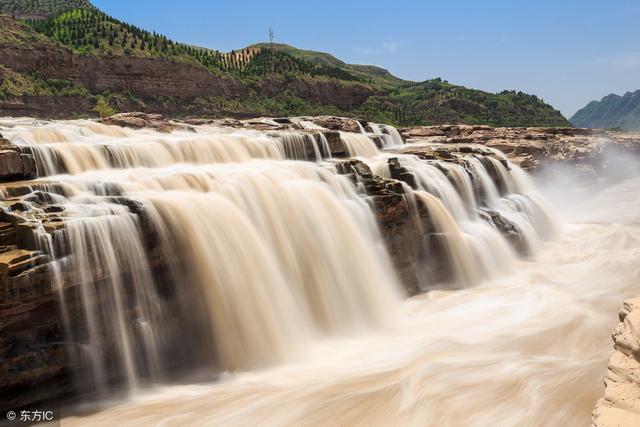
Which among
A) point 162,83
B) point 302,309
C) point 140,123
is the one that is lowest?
point 302,309

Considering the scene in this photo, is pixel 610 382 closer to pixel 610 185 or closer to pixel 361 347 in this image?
pixel 361 347

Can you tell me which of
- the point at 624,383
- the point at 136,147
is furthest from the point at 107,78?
the point at 624,383

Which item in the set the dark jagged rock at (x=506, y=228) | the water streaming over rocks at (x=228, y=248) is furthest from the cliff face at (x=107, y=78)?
the dark jagged rock at (x=506, y=228)

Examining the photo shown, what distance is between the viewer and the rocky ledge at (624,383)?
4805mm

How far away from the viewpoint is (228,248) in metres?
10.5

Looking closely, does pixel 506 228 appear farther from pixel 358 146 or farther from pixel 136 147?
pixel 136 147

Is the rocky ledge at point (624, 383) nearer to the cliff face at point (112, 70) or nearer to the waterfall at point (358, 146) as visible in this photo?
the waterfall at point (358, 146)

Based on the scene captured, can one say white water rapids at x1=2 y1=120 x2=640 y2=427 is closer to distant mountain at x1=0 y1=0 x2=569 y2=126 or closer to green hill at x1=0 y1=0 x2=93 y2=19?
distant mountain at x1=0 y1=0 x2=569 y2=126

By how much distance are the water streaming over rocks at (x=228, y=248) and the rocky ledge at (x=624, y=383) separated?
12.1ft

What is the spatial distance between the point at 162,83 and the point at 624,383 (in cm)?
7183

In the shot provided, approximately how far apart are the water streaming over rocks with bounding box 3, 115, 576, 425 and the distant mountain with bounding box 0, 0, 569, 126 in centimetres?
4804

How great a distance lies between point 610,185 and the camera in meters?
35.8

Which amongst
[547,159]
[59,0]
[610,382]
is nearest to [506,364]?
[610,382]

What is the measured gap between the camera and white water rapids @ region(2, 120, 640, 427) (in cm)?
788
